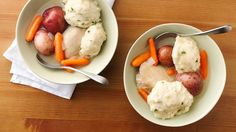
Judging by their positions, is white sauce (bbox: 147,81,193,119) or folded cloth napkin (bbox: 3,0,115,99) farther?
folded cloth napkin (bbox: 3,0,115,99)

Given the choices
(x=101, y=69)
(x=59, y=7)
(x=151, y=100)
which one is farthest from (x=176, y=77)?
(x=59, y=7)

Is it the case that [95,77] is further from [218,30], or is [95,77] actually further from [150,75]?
[218,30]

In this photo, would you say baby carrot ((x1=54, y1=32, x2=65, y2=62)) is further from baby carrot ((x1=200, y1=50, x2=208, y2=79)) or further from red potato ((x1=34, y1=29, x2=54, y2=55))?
baby carrot ((x1=200, y1=50, x2=208, y2=79))

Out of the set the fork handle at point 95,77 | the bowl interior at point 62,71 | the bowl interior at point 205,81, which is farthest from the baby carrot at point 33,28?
the bowl interior at point 205,81

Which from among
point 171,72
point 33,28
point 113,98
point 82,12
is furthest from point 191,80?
point 33,28

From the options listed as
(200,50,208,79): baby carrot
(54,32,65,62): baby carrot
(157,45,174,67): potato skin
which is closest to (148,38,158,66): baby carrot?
(157,45,174,67): potato skin

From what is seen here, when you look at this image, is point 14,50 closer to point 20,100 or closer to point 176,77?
point 20,100
